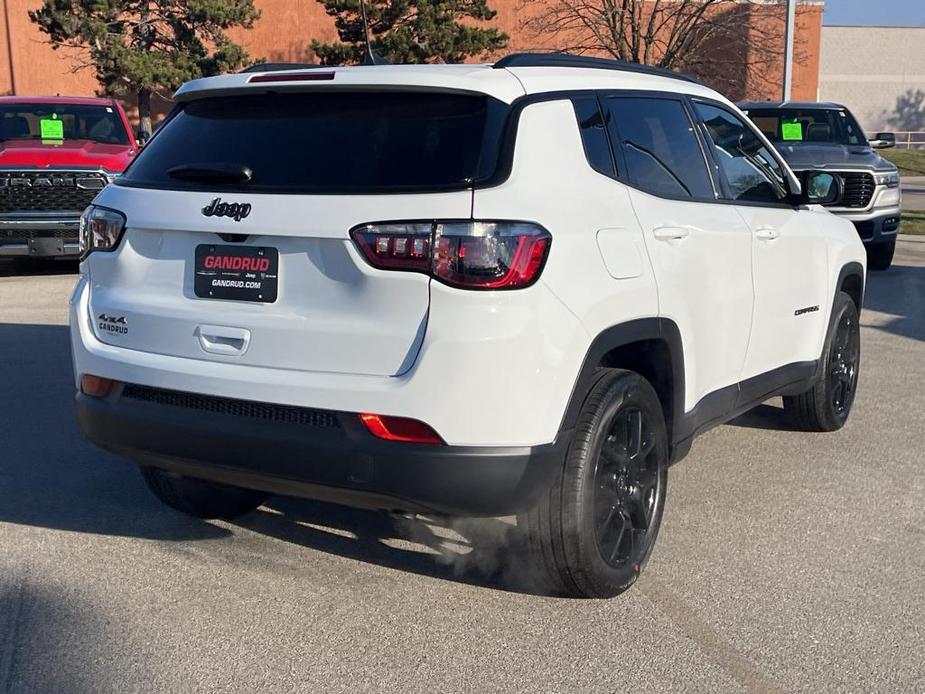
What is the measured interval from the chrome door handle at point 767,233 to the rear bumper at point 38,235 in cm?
899

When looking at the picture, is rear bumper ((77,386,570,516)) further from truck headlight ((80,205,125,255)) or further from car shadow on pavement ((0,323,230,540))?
car shadow on pavement ((0,323,230,540))

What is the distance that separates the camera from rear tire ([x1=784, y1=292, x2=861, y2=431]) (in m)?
5.89

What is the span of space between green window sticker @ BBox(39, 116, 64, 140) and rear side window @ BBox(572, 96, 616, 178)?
10.7 metres

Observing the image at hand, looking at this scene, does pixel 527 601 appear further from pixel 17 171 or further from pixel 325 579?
pixel 17 171

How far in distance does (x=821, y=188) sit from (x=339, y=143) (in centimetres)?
295

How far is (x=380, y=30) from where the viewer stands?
35.6m

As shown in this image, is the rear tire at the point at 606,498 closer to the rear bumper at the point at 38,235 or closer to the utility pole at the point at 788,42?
the rear bumper at the point at 38,235

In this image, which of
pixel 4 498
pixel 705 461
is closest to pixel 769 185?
pixel 705 461

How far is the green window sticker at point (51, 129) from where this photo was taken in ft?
43.2

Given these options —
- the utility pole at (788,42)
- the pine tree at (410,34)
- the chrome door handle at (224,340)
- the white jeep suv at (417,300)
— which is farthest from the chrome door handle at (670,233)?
the pine tree at (410,34)

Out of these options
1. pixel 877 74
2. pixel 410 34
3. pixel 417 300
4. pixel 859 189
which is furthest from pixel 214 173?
pixel 877 74

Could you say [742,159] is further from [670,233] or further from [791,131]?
[791,131]

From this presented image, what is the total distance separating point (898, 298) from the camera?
11227 millimetres

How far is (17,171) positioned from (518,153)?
33.2 feet
